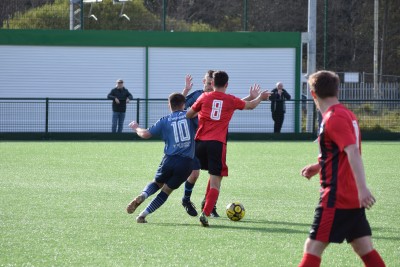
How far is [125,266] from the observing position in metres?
6.68

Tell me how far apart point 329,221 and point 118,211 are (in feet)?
16.7

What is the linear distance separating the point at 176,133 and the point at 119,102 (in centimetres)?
1637

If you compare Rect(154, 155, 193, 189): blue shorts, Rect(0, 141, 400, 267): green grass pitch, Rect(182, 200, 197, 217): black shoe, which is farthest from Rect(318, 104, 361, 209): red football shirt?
Rect(182, 200, 197, 217): black shoe

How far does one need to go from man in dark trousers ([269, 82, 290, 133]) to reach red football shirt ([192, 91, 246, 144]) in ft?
55.7

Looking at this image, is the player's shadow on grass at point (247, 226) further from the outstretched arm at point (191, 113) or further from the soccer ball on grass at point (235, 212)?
the outstretched arm at point (191, 113)

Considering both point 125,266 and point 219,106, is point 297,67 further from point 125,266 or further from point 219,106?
point 125,266

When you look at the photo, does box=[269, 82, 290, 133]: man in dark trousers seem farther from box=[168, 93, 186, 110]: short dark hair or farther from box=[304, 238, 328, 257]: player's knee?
box=[304, 238, 328, 257]: player's knee

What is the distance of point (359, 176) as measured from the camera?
5230 mm

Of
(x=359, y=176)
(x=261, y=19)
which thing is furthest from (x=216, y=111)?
(x=261, y=19)

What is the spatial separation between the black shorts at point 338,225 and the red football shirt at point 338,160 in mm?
48

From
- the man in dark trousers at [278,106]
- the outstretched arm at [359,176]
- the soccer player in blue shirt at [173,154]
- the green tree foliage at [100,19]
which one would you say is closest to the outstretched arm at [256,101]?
the soccer player in blue shirt at [173,154]

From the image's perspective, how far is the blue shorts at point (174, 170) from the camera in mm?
9242

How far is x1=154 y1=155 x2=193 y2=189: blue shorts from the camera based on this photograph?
924cm

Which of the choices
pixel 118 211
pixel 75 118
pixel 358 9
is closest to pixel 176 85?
pixel 75 118
